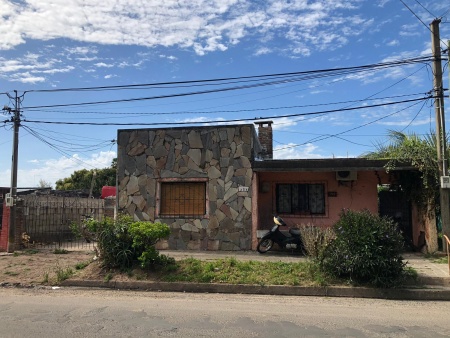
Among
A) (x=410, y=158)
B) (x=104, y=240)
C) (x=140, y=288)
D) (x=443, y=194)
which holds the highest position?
(x=410, y=158)

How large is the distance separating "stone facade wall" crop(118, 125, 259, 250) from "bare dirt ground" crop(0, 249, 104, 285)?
3.08 metres

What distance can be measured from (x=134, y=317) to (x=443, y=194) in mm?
10016

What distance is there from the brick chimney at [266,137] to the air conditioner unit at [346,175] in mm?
3896

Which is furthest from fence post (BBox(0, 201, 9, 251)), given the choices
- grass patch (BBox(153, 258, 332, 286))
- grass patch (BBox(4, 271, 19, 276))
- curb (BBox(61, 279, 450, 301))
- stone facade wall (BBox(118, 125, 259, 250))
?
grass patch (BBox(153, 258, 332, 286))

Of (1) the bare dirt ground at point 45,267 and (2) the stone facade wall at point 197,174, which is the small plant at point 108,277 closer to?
(1) the bare dirt ground at point 45,267

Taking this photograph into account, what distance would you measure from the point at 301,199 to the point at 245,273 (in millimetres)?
6346

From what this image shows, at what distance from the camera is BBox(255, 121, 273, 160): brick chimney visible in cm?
1791

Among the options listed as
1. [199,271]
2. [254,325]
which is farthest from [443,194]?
[254,325]

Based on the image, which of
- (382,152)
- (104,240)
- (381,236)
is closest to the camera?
(381,236)

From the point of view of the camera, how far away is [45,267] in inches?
448

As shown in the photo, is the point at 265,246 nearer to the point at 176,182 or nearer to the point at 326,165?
the point at 326,165

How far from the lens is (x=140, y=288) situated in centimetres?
948

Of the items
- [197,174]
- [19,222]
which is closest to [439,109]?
[197,174]

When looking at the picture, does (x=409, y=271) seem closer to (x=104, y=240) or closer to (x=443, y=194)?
(x=443, y=194)
